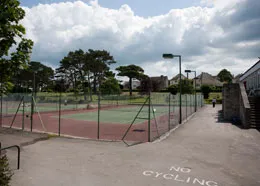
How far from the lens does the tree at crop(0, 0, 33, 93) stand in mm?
4371

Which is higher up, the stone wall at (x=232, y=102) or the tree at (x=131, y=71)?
the tree at (x=131, y=71)

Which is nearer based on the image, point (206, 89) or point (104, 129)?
point (104, 129)

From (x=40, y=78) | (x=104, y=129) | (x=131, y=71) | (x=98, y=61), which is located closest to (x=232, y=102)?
(x=104, y=129)

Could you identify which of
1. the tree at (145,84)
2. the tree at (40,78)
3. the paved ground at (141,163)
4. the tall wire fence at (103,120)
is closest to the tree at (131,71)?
the tree at (145,84)

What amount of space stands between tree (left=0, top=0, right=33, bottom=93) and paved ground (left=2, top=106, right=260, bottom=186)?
3.22m

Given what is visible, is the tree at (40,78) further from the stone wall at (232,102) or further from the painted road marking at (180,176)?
the painted road marking at (180,176)

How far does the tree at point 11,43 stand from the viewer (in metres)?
4.37

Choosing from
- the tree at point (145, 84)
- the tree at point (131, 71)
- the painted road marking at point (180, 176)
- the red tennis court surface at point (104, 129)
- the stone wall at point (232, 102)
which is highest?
the tree at point (131, 71)

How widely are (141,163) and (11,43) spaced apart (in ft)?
18.5

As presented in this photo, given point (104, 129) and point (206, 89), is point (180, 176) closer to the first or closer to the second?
point (104, 129)

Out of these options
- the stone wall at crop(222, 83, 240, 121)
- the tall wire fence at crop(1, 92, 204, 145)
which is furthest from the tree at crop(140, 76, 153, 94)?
the stone wall at crop(222, 83, 240, 121)

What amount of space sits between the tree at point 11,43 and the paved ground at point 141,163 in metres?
3.22

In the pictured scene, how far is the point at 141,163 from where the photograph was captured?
7.63 m

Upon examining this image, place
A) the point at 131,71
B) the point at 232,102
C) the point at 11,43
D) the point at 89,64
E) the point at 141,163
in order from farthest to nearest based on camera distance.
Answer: the point at 131,71 → the point at 89,64 → the point at 232,102 → the point at 141,163 → the point at 11,43
